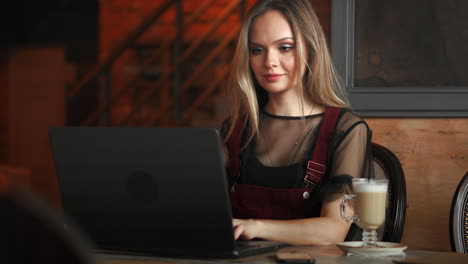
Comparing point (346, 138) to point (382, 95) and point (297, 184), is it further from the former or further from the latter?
point (382, 95)

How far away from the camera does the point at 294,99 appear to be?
205cm

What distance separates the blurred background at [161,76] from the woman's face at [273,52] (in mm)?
501

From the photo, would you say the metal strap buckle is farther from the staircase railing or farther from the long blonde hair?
the staircase railing

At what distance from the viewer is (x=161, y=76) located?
568 centimetres

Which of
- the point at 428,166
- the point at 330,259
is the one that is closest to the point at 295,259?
the point at 330,259

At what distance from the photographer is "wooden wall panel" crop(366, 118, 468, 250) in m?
2.32

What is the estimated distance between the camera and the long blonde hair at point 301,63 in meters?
1.96

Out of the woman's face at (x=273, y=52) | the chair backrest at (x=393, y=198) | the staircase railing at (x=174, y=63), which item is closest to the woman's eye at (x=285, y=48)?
the woman's face at (x=273, y=52)

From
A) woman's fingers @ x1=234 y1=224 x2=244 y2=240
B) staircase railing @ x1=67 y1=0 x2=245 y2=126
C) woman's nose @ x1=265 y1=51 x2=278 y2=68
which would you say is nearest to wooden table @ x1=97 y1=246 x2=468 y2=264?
woman's fingers @ x1=234 y1=224 x2=244 y2=240

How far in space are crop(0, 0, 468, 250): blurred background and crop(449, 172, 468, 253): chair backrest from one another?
2.02 feet

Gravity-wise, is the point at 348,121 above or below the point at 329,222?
above

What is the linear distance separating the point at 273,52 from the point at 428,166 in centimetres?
80

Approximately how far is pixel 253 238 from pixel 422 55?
3.88ft

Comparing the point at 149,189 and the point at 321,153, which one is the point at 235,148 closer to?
the point at 321,153
